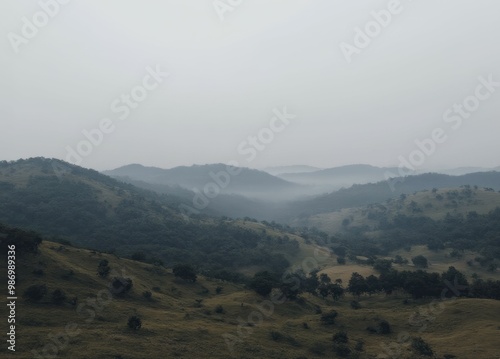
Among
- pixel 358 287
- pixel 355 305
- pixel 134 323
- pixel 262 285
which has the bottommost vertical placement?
pixel 355 305

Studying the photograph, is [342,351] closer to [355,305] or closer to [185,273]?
[355,305]

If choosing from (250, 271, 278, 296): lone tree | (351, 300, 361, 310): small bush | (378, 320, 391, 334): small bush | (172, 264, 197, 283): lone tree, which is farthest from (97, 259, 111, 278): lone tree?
(351, 300, 361, 310): small bush

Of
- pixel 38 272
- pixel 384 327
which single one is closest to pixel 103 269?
pixel 38 272

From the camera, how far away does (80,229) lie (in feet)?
604

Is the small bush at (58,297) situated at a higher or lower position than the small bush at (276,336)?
higher

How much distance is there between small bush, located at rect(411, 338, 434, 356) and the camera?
56.2 metres

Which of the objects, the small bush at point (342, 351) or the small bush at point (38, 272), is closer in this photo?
the small bush at point (342, 351)

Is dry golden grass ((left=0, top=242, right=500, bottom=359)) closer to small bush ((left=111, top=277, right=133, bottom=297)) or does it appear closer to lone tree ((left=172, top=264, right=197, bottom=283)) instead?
small bush ((left=111, top=277, right=133, bottom=297))

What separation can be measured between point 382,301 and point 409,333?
29683 mm

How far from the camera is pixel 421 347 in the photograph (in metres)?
57.4

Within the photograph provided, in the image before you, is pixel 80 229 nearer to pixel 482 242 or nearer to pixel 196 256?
pixel 196 256

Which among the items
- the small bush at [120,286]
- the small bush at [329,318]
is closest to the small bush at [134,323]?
the small bush at [120,286]

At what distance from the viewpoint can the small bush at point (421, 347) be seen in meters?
56.2

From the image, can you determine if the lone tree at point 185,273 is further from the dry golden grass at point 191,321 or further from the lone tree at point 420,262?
the lone tree at point 420,262
